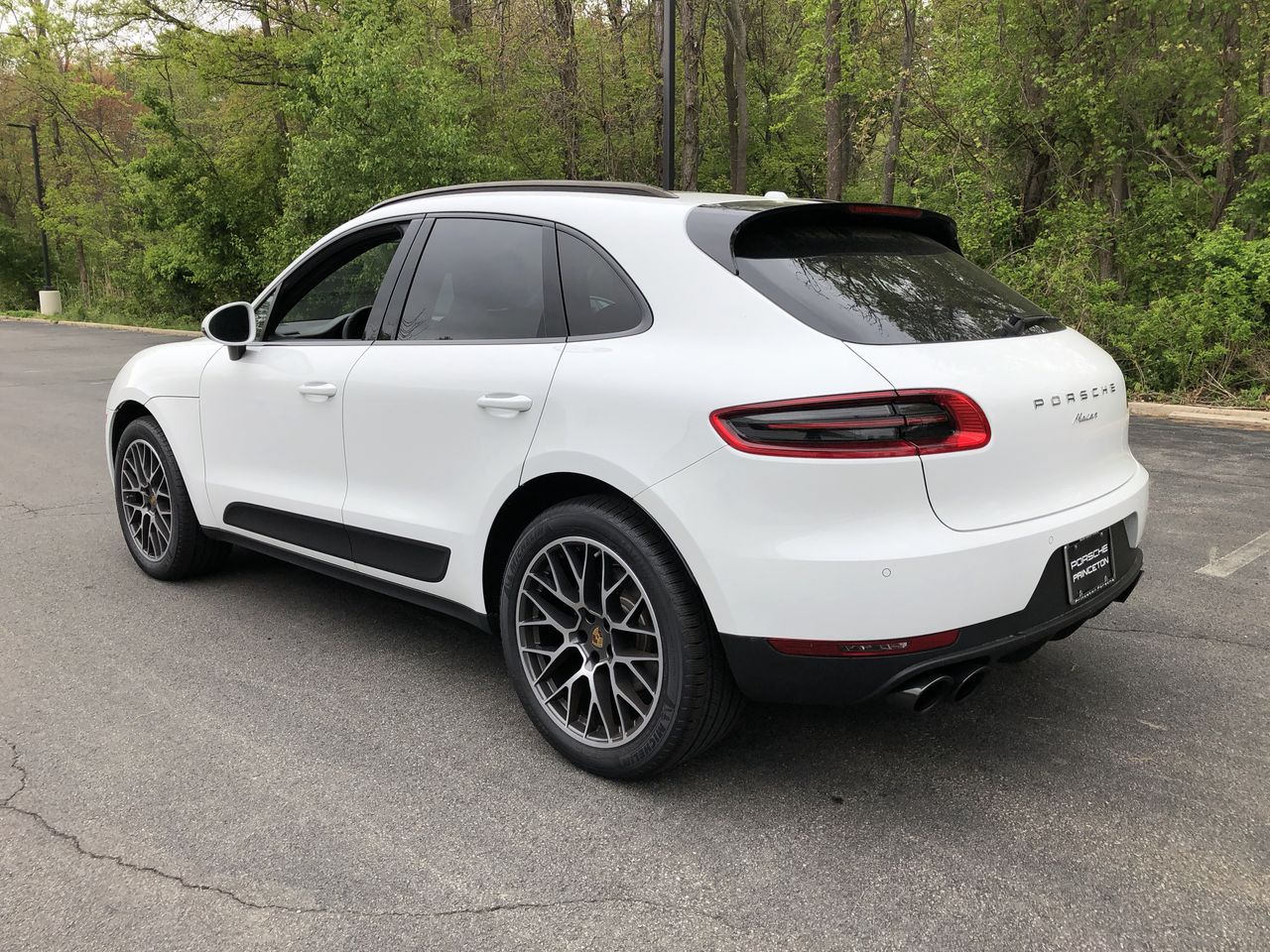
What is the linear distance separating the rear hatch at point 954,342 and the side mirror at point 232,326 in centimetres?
217

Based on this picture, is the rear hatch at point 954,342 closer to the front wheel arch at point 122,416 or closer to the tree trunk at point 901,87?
the front wheel arch at point 122,416

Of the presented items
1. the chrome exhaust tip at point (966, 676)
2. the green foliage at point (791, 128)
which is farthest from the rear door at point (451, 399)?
the green foliage at point (791, 128)

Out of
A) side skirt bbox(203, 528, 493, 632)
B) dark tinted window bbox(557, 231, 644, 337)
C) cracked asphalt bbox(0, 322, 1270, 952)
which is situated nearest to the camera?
cracked asphalt bbox(0, 322, 1270, 952)

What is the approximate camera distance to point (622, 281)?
2992mm

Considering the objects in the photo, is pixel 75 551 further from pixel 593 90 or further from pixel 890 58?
pixel 593 90

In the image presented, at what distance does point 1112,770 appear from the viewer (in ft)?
9.70

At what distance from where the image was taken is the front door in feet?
12.4

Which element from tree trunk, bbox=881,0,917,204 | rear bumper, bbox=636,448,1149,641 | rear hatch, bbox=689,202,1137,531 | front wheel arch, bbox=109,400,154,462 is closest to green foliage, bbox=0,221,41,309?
tree trunk, bbox=881,0,917,204

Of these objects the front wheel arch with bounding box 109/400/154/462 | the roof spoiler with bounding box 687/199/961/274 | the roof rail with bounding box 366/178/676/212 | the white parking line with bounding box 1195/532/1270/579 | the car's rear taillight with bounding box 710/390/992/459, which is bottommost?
the white parking line with bounding box 1195/532/1270/579

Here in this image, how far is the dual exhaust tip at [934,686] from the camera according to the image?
2.52 meters

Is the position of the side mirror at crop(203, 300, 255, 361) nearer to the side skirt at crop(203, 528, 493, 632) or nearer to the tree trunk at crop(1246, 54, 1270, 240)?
the side skirt at crop(203, 528, 493, 632)

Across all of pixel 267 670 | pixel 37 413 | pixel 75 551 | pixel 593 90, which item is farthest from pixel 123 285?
pixel 267 670

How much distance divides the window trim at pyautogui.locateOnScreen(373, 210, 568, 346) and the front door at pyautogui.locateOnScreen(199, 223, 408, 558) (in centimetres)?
9

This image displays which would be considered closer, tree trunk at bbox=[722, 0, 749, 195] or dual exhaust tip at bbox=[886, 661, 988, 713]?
dual exhaust tip at bbox=[886, 661, 988, 713]
